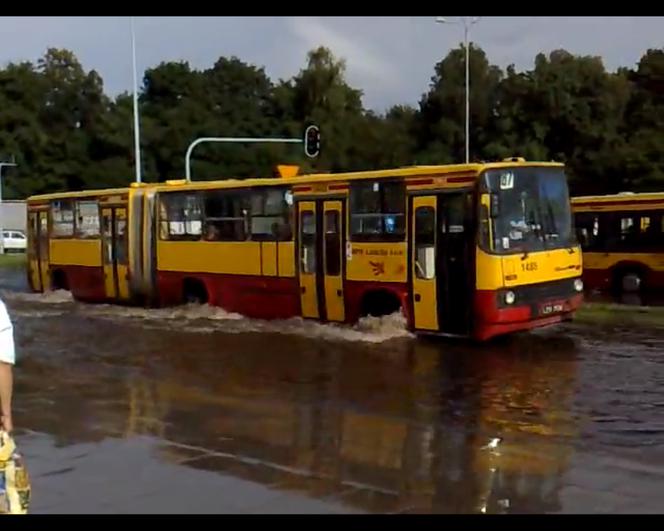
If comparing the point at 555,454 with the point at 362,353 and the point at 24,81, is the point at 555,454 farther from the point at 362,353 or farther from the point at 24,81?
the point at 24,81

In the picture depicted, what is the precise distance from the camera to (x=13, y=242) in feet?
225

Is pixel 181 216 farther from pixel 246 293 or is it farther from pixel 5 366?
pixel 5 366

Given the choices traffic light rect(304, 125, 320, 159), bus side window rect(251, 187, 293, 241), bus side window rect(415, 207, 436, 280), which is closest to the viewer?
bus side window rect(415, 207, 436, 280)

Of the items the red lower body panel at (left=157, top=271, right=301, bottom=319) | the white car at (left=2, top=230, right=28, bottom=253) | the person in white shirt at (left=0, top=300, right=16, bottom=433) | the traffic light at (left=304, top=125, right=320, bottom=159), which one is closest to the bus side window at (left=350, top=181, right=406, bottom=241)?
the red lower body panel at (left=157, top=271, right=301, bottom=319)

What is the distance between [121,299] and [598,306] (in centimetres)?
1020

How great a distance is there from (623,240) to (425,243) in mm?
11626

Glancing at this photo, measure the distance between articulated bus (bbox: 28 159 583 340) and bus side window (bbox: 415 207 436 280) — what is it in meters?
0.02

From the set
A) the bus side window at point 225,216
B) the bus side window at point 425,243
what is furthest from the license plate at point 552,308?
the bus side window at point 225,216

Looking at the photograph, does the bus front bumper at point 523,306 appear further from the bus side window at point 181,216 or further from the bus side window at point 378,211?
the bus side window at point 181,216

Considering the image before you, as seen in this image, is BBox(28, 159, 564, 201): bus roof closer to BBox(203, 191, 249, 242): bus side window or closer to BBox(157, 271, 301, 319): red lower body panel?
BBox(203, 191, 249, 242): bus side window

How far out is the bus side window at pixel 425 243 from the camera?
16.5 meters

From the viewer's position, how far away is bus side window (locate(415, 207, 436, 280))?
16469mm

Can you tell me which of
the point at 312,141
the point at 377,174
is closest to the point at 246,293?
the point at 377,174

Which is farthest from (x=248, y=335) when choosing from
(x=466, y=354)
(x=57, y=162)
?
(x=57, y=162)
